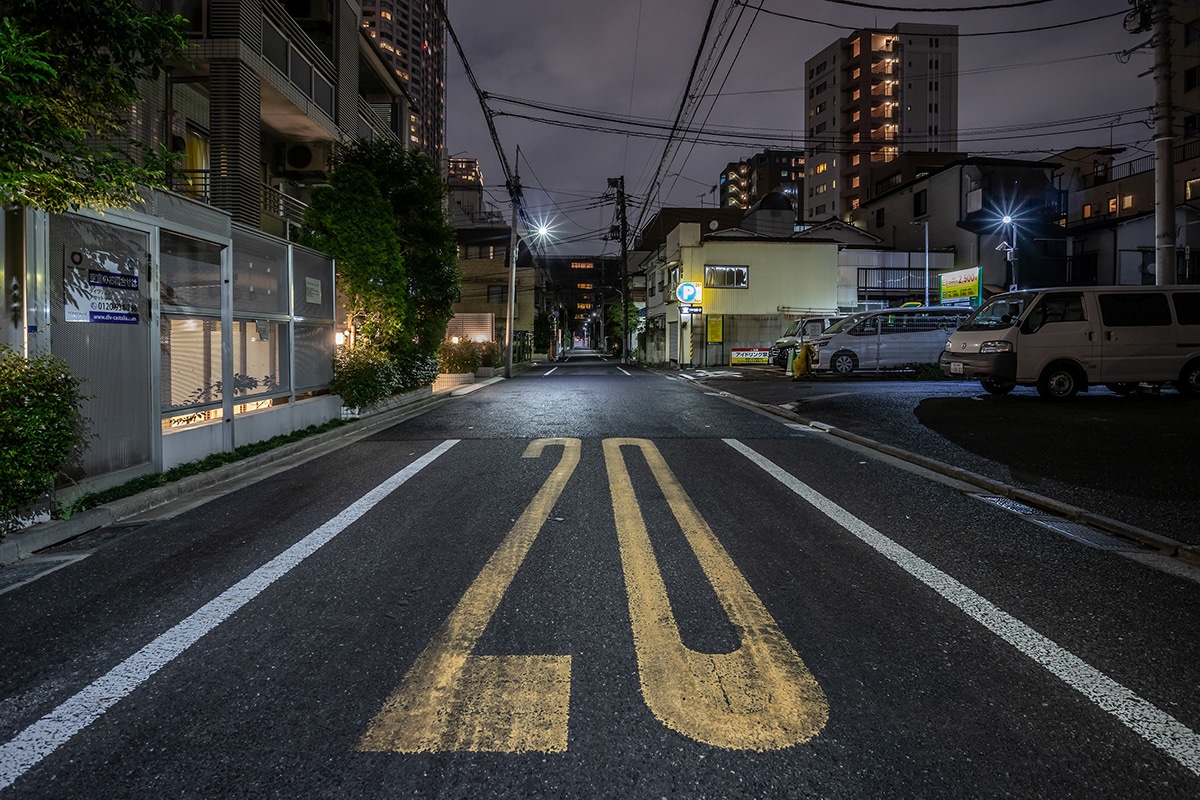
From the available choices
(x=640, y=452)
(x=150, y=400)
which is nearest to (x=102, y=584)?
(x=150, y=400)

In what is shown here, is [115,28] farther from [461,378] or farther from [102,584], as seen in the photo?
[461,378]

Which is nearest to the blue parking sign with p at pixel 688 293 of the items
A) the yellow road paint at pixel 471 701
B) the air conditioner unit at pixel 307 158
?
the air conditioner unit at pixel 307 158

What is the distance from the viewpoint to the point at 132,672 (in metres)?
2.85

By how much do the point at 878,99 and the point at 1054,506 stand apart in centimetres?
9144

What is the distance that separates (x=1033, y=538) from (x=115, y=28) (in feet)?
25.9

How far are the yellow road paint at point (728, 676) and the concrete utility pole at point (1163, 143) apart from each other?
14.3 m

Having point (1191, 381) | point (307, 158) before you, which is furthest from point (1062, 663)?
point (307, 158)

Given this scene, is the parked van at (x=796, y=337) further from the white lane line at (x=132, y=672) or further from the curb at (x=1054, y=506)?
the white lane line at (x=132, y=672)

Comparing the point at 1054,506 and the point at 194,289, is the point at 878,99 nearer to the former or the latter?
the point at 1054,506

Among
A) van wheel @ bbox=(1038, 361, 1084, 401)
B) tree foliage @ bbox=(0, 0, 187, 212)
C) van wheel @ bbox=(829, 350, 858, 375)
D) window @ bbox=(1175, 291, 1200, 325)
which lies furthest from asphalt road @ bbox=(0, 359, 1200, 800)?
van wheel @ bbox=(829, 350, 858, 375)

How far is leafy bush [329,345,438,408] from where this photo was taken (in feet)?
39.7

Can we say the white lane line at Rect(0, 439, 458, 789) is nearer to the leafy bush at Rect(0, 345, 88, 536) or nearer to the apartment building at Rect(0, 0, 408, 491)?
the leafy bush at Rect(0, 345, 88, 536)

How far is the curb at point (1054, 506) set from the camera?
4535mm

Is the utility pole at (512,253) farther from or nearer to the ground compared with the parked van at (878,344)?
farther from the ground
